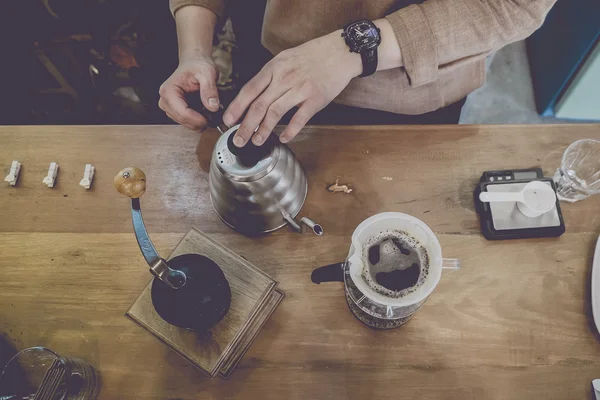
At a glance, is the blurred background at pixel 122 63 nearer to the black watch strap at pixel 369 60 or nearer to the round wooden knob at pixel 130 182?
the black watch strap at pixel 369 60

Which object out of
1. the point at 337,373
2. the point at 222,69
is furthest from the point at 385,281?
the point at 222,69

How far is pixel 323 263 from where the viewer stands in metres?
1.12

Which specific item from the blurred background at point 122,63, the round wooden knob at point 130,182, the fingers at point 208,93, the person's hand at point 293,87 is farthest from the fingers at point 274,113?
the blurred background at point 122,63

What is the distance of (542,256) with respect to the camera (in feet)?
3.62

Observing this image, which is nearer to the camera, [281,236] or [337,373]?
[337,373]

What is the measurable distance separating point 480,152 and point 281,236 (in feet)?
1.88

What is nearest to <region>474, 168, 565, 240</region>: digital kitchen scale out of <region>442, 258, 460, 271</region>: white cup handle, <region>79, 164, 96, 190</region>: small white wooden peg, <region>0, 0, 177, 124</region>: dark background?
<region>442, 258, 460, 271</region>: white cup handle

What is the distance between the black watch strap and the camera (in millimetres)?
1115

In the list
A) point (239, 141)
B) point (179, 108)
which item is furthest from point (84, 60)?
point (239, 141)

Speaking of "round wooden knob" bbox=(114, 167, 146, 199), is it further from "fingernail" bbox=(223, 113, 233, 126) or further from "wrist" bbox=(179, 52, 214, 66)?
"wrist" bbox=(179, 52, 214, 66)

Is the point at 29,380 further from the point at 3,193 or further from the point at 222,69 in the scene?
the point at 222,69

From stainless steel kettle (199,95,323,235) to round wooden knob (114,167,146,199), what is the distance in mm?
205

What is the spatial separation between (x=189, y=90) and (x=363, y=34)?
0.45 m

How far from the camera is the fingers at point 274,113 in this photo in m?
0.98
